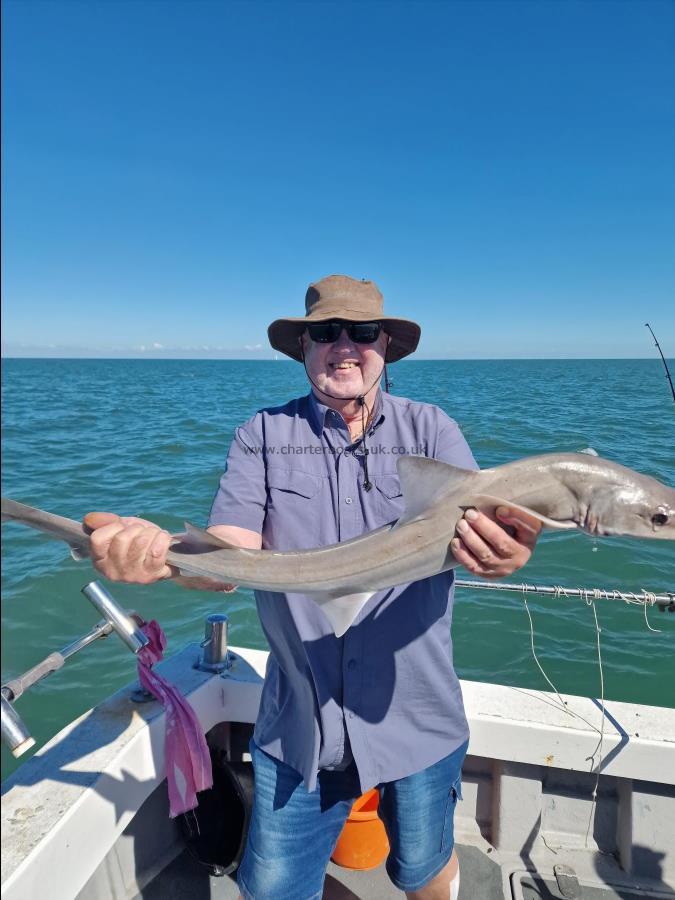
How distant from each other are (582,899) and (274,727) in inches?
100

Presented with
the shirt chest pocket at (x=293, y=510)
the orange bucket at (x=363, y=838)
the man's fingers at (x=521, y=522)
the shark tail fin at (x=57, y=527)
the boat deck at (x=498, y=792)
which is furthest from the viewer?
the orange bucket at (x=363, y=838)

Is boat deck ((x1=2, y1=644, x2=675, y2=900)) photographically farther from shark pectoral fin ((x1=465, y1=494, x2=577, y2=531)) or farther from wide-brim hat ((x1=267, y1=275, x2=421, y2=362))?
wide-brim hat ((x1=267, y1=275, x2=421, y2=362))

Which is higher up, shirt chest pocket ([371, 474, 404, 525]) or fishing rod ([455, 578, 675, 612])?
shirt chest pocket ([371, 474, 404, 525])

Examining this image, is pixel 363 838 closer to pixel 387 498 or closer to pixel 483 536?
pixel 387 498

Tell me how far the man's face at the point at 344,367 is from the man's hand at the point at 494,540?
93 centimetres

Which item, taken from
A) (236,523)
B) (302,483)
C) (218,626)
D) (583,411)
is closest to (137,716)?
(218,626)

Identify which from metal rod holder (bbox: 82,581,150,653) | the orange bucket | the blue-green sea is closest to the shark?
metal rod holder (bbox: 82,581,150,653)

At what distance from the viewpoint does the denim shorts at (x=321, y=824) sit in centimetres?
263

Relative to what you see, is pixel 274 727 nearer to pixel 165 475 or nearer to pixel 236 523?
pixel 236 523

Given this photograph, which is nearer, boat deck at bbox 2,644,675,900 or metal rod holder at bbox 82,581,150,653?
metal rod holder at bbox 82,581,150,653

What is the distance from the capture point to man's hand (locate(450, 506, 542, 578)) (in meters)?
2.23

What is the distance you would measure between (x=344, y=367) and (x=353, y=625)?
4.15 feet

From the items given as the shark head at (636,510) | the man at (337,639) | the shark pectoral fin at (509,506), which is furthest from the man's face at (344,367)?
the shark head at (636,510)

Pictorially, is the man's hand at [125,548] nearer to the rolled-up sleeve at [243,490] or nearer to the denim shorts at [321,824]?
the rolled-up sleeve at [243,490]
